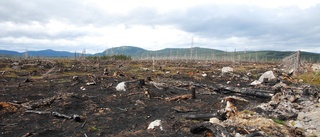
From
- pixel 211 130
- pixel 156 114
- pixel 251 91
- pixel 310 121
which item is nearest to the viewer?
pixel 211 130

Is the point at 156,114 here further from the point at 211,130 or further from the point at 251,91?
the point at 251,91

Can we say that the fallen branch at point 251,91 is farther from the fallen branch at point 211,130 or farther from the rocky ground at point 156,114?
the fallen branch at point 211,130

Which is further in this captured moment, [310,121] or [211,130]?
[310,121]

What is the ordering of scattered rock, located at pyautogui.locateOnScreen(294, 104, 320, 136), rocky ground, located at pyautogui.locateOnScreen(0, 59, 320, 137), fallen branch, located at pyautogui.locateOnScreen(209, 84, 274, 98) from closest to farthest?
rocky ground, located at pyautogui.locateOnScreen(0, 59, 320, 137)
scattered rock, located at pyautogui.locateOnScreen(294, 104, 320, 136)
fallen branch, located at pyautogui.locateOnScreen(209, 84, 274, 98)

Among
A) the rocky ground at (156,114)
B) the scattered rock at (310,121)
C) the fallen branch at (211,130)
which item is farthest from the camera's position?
the scattered rock at (310,121)

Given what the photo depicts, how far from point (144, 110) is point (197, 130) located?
13.5 feet

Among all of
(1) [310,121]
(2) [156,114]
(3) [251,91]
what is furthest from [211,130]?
(3) [251,91]

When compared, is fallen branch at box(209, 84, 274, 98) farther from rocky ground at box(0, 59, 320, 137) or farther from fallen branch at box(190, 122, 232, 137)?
fallen branch at box(190, 122, 232, 137)

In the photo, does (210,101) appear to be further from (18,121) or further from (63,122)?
(18,121)

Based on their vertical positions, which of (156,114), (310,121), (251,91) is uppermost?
(251,91)

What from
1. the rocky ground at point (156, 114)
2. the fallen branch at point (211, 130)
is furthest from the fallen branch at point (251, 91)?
the fallen branch at point (211, 130)

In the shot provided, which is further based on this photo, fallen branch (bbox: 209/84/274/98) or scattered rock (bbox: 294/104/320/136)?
fallen branch (bbox: 209/84/274/98)

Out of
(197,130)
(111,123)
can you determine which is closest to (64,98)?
(111,123)

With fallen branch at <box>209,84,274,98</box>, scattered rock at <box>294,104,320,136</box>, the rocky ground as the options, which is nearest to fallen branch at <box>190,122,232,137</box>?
the rocky ground
